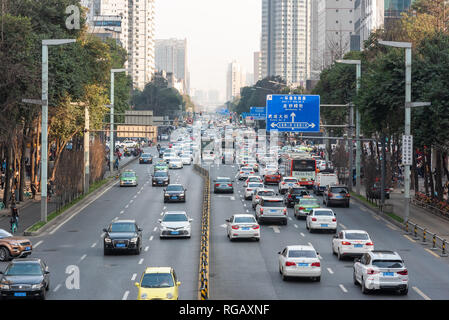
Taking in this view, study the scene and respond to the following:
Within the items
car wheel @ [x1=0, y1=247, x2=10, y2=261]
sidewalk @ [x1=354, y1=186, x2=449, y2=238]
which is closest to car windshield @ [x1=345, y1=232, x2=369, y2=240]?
sidewalk @ [x1=354, y1=186, x2=449, y2=238]

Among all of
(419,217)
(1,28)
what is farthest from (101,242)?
(419,217)

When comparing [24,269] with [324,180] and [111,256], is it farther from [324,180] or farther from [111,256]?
[324,180]

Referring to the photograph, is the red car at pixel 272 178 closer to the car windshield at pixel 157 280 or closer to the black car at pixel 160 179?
the black car at pixel 160 179

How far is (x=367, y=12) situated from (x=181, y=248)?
120 m

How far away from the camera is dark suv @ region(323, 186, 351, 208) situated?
2361 inches

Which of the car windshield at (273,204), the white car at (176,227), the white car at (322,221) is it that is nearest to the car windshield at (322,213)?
the white car at (322,221)

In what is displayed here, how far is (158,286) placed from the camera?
23844 millimetres

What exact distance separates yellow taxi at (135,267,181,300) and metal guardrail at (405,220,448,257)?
1832cm

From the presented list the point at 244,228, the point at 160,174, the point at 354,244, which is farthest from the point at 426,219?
the point at 160,174

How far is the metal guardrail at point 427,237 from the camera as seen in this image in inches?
1534

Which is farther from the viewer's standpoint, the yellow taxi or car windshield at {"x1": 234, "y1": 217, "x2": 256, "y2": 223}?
car windshield at {"x1": 234, "y1": 217, "x2": 256, "y2": 223}

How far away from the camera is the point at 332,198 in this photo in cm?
6009

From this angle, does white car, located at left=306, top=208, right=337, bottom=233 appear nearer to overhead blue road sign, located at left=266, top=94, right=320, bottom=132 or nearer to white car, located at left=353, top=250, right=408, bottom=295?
white car, located at left=353, top=250, right=408, bottom=295

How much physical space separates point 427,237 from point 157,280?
79.5 feet
